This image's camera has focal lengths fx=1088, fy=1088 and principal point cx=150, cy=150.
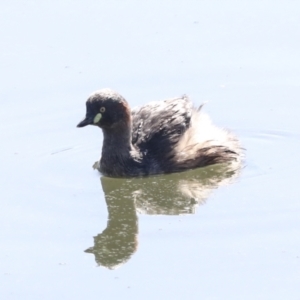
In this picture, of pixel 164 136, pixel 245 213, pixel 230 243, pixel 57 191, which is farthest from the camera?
pixel 164 136

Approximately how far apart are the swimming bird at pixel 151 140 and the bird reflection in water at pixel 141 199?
0.32 ft

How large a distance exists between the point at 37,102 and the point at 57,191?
1.94 metres

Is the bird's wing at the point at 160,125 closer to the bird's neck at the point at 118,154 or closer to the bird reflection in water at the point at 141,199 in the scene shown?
the bird's neck at the point at 118,154

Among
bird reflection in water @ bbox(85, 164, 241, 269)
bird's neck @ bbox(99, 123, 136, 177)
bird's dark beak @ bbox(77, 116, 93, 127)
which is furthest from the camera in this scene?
bird's neck @ bbox(99, 123, 136, 177)

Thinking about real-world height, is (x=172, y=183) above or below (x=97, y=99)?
below

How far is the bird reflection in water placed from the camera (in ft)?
28.1

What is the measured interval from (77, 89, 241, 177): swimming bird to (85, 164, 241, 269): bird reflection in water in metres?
0.10

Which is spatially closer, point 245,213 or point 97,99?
point 245,213

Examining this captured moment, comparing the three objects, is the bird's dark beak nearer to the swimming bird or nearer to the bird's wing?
the swimming bird

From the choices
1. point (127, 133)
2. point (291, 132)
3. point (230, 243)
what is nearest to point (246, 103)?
point (291, 132)

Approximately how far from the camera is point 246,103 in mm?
11328

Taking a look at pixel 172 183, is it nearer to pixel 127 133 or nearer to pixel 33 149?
pixel 127 133

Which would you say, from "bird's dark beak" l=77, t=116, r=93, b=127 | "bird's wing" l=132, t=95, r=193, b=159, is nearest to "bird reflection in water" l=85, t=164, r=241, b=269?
"bird's wing" l=132, t=95, r=193, b=159

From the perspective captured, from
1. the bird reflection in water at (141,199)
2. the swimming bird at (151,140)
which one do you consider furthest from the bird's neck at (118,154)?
the bird reflection in water at (141,199)
